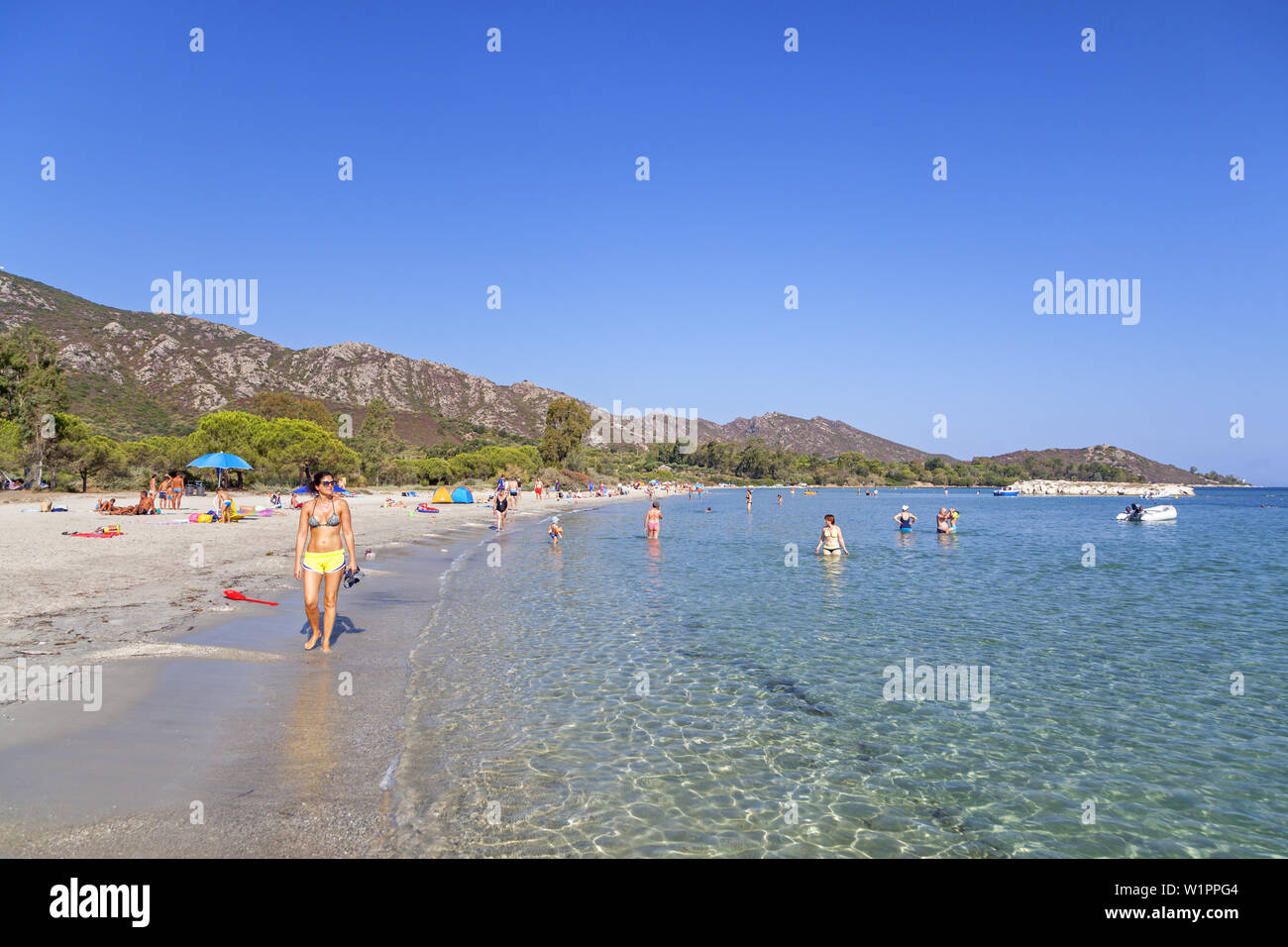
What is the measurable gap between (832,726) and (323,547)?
7670 millimetres

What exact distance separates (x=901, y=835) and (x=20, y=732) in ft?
26.0

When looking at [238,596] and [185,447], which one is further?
[185,447]

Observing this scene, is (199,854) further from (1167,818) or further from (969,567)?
(969,567)

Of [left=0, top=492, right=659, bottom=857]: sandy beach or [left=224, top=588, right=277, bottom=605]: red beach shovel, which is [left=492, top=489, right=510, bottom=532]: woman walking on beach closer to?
[left=0, top=492, right=659, bottom=857]: sandy beach

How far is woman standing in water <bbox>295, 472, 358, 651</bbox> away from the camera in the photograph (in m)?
10.2

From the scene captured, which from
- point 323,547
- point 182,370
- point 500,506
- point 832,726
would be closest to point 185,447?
point 500,506

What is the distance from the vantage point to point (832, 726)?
26.7 ft

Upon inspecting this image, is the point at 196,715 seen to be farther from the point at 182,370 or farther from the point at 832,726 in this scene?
the point at 182,370

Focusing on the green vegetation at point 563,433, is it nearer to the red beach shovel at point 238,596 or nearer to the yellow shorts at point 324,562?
the red beach shovel at point 238,596

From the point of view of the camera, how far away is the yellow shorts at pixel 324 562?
10.2 m

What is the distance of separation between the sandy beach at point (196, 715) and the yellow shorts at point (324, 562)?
1.29 metres

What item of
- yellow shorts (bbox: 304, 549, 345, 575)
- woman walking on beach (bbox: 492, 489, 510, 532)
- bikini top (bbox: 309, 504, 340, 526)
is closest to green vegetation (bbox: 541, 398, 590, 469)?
woman walking on beach (bbox: 492, 489, 510, 532)
